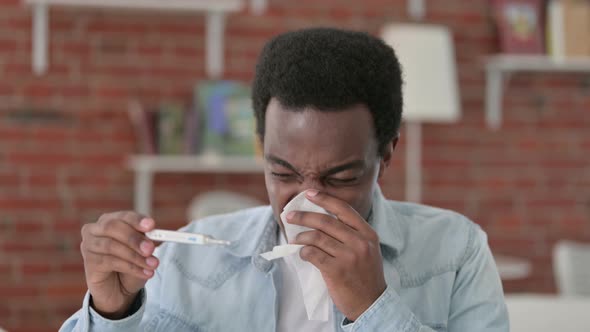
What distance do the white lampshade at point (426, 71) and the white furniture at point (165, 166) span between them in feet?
2.28

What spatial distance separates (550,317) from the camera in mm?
1628

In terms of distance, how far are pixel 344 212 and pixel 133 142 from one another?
2391 mm

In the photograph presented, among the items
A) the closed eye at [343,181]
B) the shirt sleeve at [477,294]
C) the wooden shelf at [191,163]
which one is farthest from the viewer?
the wooden shelf at [191,163]

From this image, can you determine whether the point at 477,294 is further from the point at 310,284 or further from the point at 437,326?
the point at 310,284

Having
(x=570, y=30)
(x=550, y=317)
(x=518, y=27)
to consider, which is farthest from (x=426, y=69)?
(x=550, y=317)

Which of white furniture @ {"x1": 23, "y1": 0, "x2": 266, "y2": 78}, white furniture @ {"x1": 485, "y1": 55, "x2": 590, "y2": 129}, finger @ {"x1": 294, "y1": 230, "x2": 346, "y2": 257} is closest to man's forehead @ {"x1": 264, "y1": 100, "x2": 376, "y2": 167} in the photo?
finger @ {"x1": 294, "y1": 230, "x2": 346, "y2": 257}

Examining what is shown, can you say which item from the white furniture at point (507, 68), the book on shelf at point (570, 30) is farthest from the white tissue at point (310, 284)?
the book on shelf at point (570, 30)

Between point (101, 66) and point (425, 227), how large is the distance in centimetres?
225

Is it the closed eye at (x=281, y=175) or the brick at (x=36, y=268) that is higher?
the closed eye at (x=281, y=175)

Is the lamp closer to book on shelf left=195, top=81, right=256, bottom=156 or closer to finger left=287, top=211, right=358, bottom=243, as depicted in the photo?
book on shelf left=195, top=81, right=256, bottom=156

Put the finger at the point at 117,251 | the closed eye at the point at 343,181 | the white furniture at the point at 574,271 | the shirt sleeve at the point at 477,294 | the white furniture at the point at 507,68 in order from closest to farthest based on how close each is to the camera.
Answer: the finger at the point at 117,251 → the closed eye at the point at 343,181 → the shirt sleeve at the point at 477,294 → the white furniture at the point at 574,271 → the white furniture at the point at 507,68

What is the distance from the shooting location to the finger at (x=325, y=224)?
111 cm

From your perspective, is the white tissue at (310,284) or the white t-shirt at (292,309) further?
the white t-shirt at (292,309)

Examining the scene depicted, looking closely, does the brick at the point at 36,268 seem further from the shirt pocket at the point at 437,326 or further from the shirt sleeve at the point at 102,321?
the shirt pocket at the point at 437,326
